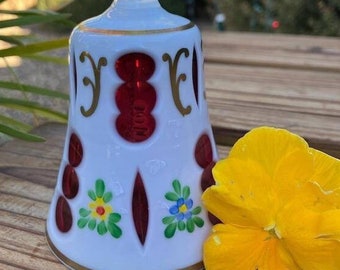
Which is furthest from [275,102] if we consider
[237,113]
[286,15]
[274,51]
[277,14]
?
[277,14]

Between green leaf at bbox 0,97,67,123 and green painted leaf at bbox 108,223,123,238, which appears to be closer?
green painted leaf at bbox 108,223,123,238

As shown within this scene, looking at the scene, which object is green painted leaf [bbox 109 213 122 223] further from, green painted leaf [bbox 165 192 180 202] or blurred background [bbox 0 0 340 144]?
blurred background [bbox 0 0 340 144]

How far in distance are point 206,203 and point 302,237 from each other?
9cm

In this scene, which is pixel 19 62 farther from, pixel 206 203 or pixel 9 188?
pixel 206 203

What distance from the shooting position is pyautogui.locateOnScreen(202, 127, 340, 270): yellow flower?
0.47 meters

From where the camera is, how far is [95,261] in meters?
0.53

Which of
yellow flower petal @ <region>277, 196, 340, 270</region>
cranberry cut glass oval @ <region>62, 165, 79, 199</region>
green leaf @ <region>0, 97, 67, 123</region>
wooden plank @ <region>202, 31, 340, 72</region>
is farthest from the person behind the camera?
wooden plank @ <region>202, 31, 340, 72</region>

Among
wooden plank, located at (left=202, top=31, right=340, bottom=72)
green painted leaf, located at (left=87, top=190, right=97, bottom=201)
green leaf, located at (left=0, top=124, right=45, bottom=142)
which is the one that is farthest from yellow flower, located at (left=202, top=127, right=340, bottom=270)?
wooden plank, located at (left=202, top=31, right=340, bottom=72)

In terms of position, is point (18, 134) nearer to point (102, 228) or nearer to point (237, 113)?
point (102, 228)

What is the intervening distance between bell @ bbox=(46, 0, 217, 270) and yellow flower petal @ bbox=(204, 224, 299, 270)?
0.05 metres

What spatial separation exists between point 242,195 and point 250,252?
5 cm

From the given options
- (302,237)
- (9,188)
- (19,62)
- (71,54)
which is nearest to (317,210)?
(302,237)

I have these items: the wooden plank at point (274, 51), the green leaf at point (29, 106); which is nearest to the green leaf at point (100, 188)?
the green leaf at point (29, 106)

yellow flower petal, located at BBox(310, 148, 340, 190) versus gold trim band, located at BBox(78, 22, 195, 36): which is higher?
gold trim band, located at BBox(78, 22, 195, 36)
